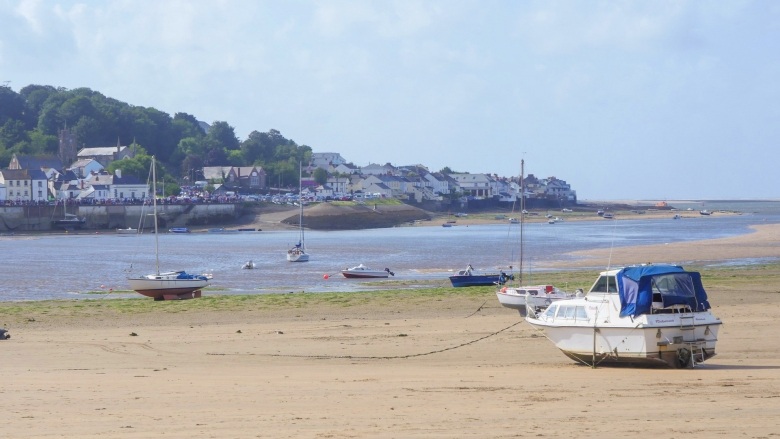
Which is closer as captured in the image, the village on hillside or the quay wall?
the quay wall

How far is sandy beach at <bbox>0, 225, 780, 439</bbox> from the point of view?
1088 cm

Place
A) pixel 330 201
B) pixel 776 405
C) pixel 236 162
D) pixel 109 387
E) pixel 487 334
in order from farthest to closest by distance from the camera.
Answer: pixel 236 162 → pixel 330 201 → pixel 487 334 → pixel 109 387 → pixel 776 405

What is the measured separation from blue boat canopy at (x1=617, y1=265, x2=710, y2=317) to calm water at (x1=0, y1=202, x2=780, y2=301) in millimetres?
23881

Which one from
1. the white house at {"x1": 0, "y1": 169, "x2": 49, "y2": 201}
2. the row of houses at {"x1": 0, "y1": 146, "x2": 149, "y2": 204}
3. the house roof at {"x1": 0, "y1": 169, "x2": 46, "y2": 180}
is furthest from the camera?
the house roof at {"x1": 0, "y1": 169, "x2": 46, "y2": 180}

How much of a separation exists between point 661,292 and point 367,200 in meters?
128

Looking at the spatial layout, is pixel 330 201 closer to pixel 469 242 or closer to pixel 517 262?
pixel 469 242

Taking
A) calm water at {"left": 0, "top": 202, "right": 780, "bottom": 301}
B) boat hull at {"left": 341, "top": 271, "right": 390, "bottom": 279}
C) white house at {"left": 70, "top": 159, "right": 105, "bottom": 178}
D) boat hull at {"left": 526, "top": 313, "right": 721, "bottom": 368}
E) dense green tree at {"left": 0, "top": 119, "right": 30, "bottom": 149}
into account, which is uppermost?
dense green tree at {"left": 0, "top": 119, "right": 30, "bottom": 149}

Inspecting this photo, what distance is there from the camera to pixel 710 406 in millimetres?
11852

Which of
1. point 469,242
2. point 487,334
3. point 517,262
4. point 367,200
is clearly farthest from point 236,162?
point 487,334

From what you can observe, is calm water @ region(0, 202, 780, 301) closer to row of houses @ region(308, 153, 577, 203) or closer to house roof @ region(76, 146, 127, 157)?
house roof @ region(76, 146, 127, 157)

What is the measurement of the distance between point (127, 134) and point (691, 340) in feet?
Result: 556

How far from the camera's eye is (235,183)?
155m

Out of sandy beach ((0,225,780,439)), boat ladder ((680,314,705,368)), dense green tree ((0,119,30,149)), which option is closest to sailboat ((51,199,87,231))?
dense green tree ((0,119,30,149))

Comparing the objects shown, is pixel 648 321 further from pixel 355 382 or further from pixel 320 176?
pixel 320 176
